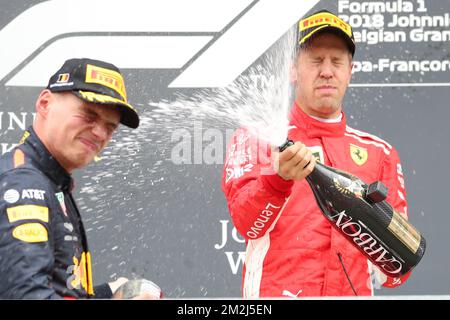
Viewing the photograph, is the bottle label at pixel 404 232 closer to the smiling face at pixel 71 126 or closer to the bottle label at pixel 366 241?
the bottle label at pixel 366 241

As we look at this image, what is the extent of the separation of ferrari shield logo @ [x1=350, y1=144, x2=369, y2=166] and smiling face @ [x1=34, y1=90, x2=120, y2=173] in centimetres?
82

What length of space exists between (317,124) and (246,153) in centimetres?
24

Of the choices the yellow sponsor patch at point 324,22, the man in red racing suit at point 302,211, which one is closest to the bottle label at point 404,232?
the man in red racing suit at point 302,211

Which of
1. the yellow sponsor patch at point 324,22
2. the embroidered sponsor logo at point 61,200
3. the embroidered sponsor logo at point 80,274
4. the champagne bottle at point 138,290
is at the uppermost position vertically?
the yellow sponsor patch at point 324,22

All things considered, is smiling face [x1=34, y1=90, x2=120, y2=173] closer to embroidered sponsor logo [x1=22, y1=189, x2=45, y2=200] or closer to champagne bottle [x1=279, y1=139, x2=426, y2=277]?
embroidered sponsor logo [x1=22, y1=189, x2=45, y2=200]

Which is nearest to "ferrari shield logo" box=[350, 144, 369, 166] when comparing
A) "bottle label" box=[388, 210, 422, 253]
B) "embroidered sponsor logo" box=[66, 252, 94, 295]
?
"bottle label" box=[388, 210, 422, 253]

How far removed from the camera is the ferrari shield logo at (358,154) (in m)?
2.45

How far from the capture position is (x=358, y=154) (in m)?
2.47

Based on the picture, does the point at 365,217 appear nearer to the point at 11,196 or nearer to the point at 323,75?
the point at 323,75

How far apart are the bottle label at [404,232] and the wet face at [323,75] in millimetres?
423

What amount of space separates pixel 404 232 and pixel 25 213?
3.54 feet

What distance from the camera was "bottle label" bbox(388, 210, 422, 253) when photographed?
2.24 metres

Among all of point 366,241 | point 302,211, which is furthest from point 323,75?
point 366,241

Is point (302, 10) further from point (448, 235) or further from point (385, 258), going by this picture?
point (385, 258)
